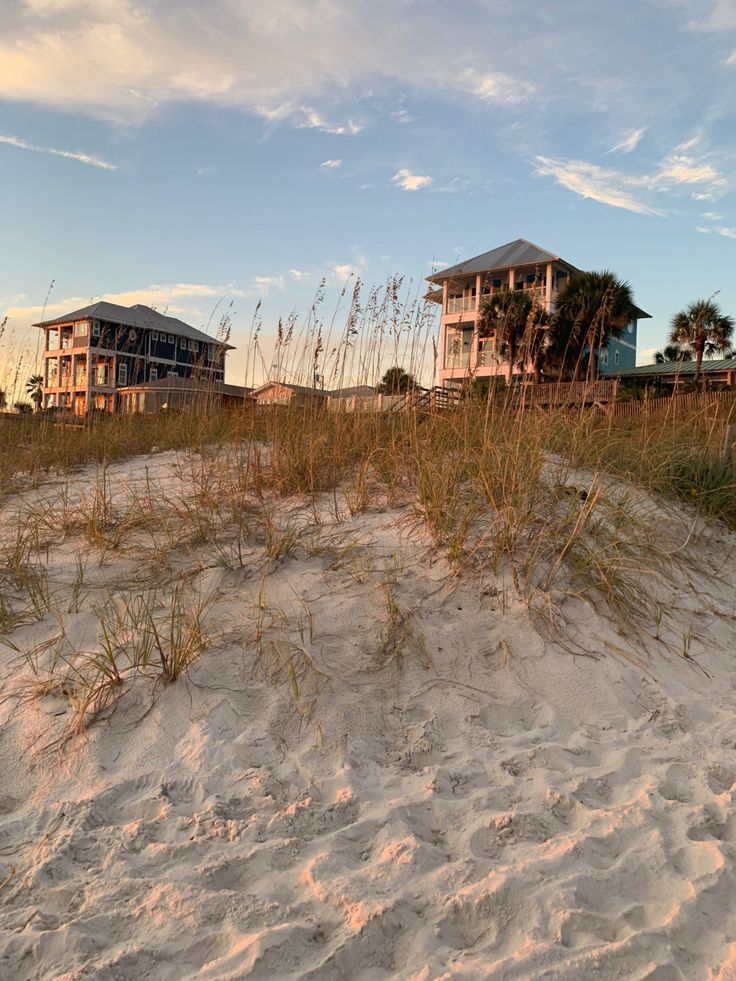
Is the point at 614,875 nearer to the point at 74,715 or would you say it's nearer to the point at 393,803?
the point at 393,803

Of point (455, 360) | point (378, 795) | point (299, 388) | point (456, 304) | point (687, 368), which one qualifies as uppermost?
point (456, 304)

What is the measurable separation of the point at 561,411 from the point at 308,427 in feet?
5.92

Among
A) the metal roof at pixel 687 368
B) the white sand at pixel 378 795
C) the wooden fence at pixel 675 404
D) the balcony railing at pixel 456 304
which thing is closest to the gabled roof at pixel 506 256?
the balcony railing at pixel 456 304

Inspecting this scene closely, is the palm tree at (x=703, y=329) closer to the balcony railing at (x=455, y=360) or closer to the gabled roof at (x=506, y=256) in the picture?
the gabled roof at (x=506, y=256)

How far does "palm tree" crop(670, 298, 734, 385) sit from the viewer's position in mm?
28203

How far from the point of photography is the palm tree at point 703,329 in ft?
92.5

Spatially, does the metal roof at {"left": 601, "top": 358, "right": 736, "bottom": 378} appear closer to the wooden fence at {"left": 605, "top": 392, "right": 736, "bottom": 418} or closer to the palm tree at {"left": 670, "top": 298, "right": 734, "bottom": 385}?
the palm tree at {"left": 670, "top": 298, "right": 734, "bottom": 385}

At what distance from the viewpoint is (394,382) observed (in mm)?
4996

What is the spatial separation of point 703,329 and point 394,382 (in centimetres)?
2764

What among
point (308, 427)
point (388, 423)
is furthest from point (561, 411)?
point (308, 427)

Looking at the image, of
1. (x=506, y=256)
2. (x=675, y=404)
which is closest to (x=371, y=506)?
(x=675, y=404)

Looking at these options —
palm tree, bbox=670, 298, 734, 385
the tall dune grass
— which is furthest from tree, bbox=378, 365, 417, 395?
palm tree, bbox=670, 298, 734, 385

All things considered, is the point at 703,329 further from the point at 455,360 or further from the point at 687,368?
the point at 455,360

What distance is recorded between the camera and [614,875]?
1.69 metres
